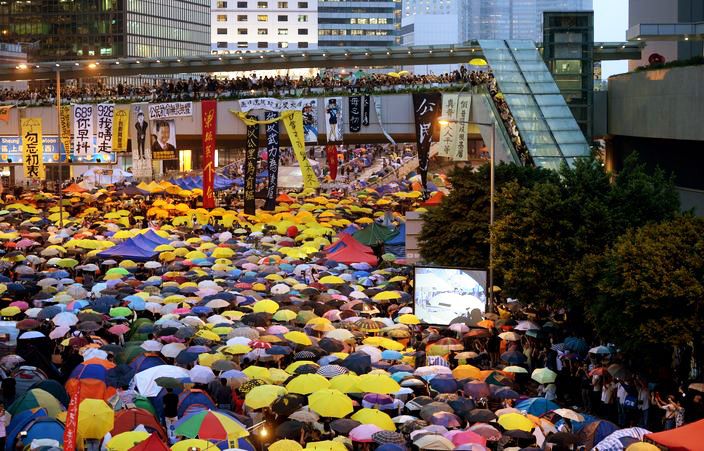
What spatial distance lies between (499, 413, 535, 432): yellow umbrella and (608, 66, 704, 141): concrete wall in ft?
52.0

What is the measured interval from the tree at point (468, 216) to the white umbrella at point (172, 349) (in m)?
10.5

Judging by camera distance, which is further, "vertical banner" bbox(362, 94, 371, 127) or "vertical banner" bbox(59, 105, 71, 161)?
"vertical banner" bbox(59, 105, 71, 161)

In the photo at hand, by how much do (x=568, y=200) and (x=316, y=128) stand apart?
954 inches

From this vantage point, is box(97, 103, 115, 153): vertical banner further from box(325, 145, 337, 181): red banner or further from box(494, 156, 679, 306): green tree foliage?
box(494, 156, 679, 306): green tree foliage

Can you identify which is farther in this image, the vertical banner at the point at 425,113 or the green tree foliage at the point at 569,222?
the vertical banner at the point at 425,113

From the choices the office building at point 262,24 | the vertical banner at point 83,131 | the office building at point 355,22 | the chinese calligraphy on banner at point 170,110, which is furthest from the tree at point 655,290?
the office building at point 355,22

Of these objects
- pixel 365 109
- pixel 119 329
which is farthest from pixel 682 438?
pixel 365 109

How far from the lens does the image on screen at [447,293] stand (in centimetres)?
2673

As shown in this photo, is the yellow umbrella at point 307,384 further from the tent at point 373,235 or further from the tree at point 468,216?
the tent at point 373,235

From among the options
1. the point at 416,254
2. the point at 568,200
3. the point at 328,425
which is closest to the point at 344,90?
the point at 416,254

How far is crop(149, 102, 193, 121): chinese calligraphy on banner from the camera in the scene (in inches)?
1919

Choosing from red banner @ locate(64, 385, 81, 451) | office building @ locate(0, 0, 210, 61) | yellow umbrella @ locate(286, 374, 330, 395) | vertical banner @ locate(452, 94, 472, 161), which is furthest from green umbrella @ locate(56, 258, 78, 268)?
office building @ locate(0, 0, 210, 61)

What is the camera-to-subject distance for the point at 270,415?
17.8 metres

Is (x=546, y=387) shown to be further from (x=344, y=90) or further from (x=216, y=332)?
(x=344, y=90)
